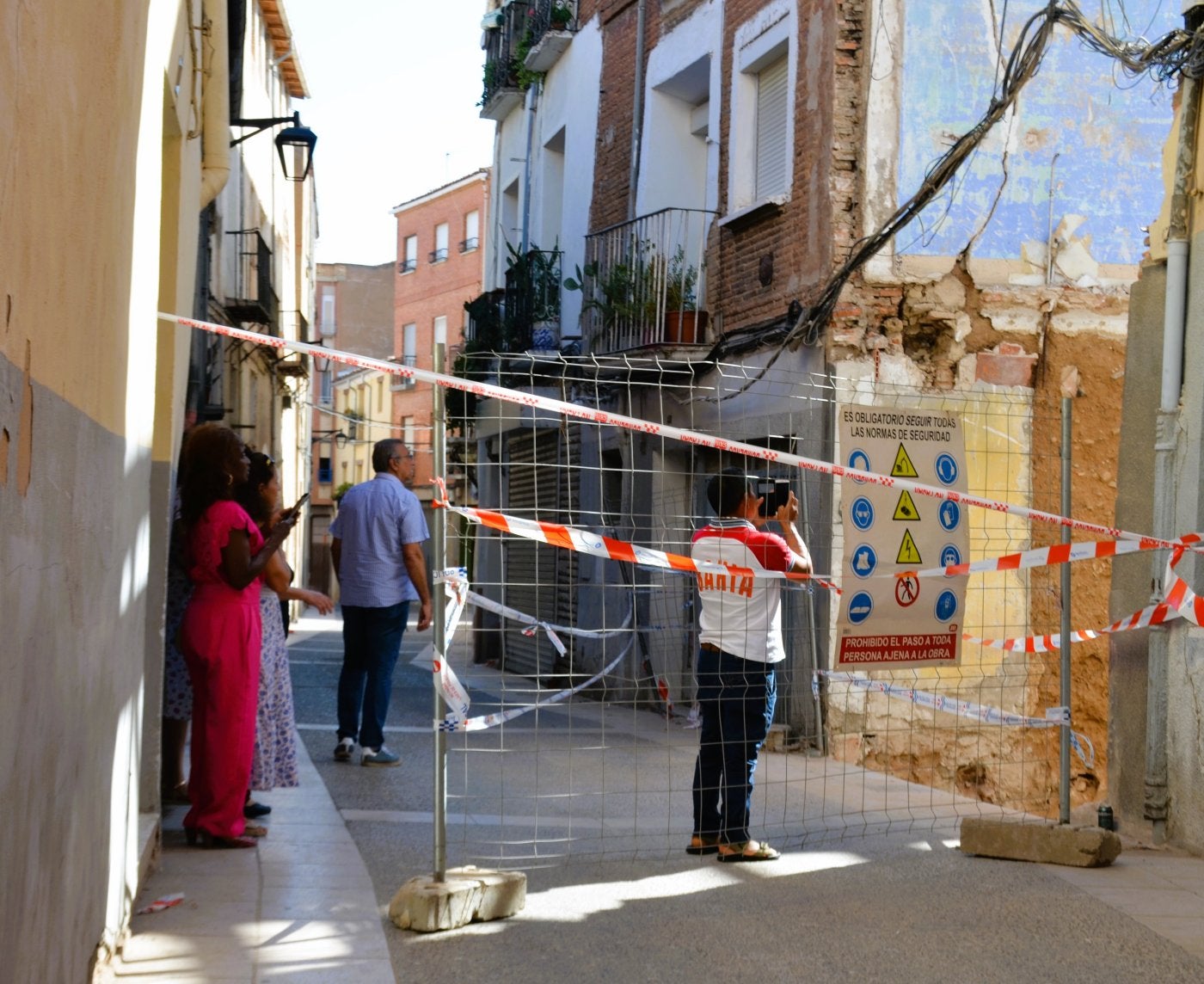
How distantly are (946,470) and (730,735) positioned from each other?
1.79 meters

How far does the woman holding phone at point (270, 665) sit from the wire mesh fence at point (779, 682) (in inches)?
34.1

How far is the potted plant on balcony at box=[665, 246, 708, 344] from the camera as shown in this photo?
14.0 m

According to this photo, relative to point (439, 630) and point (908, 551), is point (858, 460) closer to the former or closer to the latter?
point (908, 551)

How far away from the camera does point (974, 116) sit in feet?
38.2

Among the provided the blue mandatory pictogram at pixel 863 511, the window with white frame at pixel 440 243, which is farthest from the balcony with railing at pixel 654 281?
the window with white frame at pixel 440 243

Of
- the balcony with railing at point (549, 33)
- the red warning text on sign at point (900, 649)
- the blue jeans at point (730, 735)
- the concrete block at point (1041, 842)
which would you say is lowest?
the concrete block at point (1041, 842)

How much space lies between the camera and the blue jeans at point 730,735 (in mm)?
6586

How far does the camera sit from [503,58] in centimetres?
2200

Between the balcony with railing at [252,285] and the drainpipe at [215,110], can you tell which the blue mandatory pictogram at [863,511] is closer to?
the drainpipe at [215,110]

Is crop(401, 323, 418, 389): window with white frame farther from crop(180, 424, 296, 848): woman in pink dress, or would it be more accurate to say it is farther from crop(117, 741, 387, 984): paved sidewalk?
crop(117, 741, 387, 984): paved sidewalk

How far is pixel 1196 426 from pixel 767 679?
2372 mm

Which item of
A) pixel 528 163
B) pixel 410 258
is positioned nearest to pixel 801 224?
pixel 528 163

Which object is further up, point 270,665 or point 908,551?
point 908,551

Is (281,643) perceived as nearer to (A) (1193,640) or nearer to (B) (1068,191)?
(A) (1193,640)
